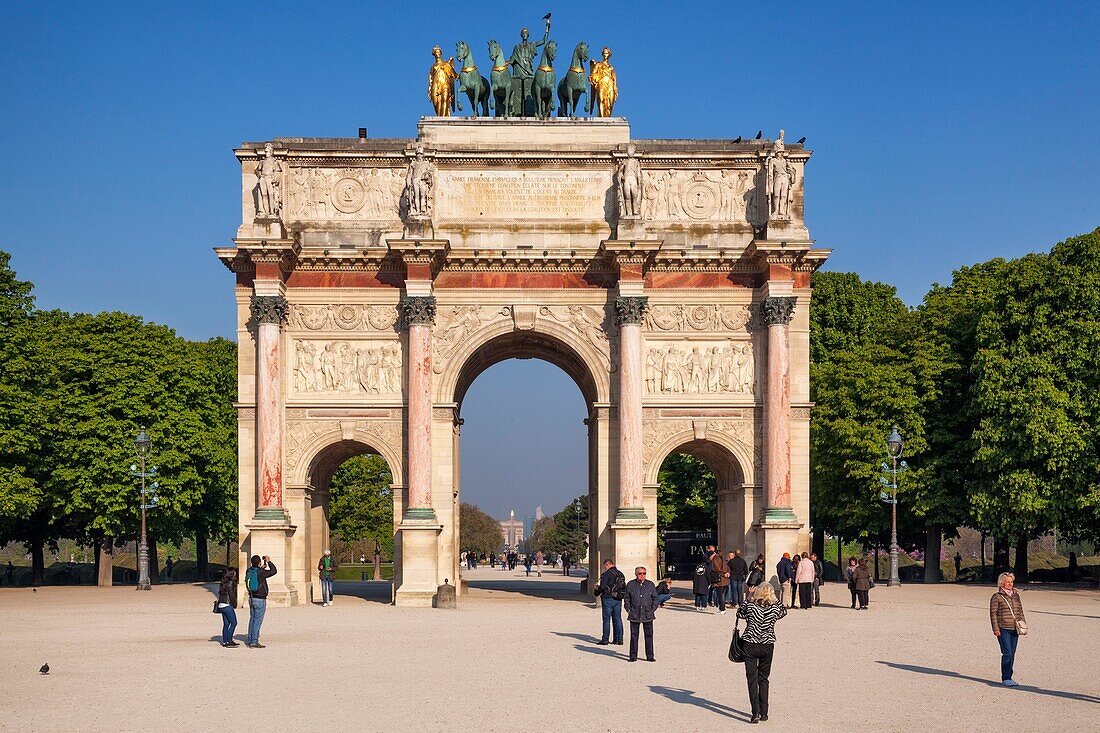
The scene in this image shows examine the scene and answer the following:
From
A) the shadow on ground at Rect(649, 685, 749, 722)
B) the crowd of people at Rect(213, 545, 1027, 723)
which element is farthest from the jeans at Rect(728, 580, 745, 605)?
the shadow on ground at Rect(649, 685, 749, 722)

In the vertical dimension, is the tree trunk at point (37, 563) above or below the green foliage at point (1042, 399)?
below

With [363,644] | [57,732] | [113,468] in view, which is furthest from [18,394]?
[57,732]

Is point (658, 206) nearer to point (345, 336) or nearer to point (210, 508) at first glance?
point (345, 336)

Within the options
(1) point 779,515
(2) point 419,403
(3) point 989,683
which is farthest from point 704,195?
(3) point 989,683

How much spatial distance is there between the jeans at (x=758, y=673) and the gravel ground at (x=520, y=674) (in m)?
0.35

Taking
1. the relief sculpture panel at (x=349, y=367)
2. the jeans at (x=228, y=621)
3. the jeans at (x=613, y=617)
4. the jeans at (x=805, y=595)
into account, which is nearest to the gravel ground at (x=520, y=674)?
the jeans at (x=228, y=621)

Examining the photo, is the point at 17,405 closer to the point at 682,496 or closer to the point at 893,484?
the point at 893,484

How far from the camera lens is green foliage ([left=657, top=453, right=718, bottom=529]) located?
72.5 m

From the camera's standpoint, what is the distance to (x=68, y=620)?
113 feet

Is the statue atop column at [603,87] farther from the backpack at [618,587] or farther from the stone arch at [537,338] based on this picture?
the backpack at [618,587]

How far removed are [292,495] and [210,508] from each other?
2001 cm

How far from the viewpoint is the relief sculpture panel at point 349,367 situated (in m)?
43.6

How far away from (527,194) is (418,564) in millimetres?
12557

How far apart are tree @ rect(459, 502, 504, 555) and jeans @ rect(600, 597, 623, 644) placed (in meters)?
123
